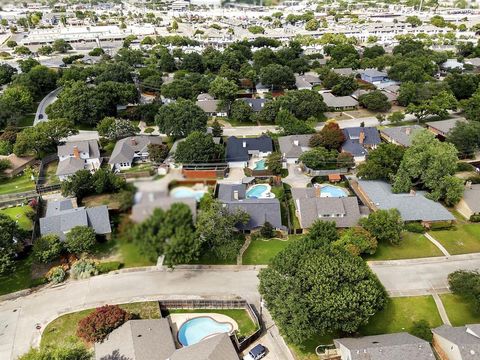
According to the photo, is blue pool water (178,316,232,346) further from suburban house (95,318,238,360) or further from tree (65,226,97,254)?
tree (65,226,97,254)

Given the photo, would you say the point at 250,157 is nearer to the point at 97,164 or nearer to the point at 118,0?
the point at 97,164

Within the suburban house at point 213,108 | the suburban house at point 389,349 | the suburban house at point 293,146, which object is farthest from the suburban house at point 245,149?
the suburban house at point 389,349

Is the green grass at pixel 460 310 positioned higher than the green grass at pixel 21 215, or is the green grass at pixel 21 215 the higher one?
the green grass at pixel 21 215

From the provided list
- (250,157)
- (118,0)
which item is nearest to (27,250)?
(250,157)

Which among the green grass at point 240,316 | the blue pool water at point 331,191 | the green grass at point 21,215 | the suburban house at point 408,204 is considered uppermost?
the suburban house at point 408,204

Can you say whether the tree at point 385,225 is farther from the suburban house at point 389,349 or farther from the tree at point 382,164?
the suburban house at point 389,349

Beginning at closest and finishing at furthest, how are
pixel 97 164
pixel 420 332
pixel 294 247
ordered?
pixel 420 332 → pixel 294 247 → pixel 97 164

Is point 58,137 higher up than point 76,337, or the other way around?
point 58,137
